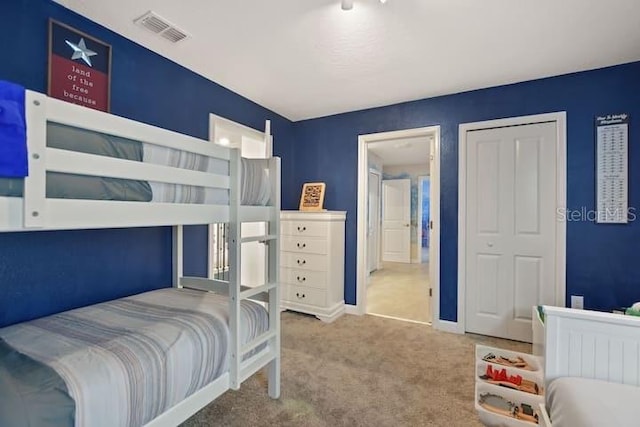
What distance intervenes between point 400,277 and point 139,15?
16.5ft

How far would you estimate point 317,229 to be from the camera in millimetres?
3182

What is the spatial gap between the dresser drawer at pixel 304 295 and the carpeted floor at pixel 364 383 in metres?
0.33

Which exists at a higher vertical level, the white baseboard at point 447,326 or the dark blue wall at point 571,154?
the dark blue wall at point 571,154

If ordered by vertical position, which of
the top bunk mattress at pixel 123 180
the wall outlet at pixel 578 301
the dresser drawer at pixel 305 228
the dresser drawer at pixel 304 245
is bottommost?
the wall outlet at pixel 578 301

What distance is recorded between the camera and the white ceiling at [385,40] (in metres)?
1.75

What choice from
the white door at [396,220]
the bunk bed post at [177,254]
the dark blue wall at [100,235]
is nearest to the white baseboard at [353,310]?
the dark blue wall at [100,235]

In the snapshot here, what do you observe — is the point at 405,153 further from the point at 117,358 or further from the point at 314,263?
the point at 117,358

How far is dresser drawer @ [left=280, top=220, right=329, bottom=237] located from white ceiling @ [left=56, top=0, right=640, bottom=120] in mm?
1395

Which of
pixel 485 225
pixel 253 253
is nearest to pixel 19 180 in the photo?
pixel 253 253

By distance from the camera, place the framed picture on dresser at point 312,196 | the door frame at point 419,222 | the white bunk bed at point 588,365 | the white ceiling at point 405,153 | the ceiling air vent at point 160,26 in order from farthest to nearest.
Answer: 1. the door frame at point 419,222
2. the white ceiling at point 405,153
3. the framed picture on dresser at point 312,196
4. the ceiling air vent at point 160,26
5. the white bunk bed at point 588,365

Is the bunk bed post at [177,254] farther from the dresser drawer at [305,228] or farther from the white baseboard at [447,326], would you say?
the white baseboard at [447,326]

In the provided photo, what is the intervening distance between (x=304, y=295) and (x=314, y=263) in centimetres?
39

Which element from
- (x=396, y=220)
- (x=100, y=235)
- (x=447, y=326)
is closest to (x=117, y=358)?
(x=100, y=235)

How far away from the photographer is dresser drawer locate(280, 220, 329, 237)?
316 cm
